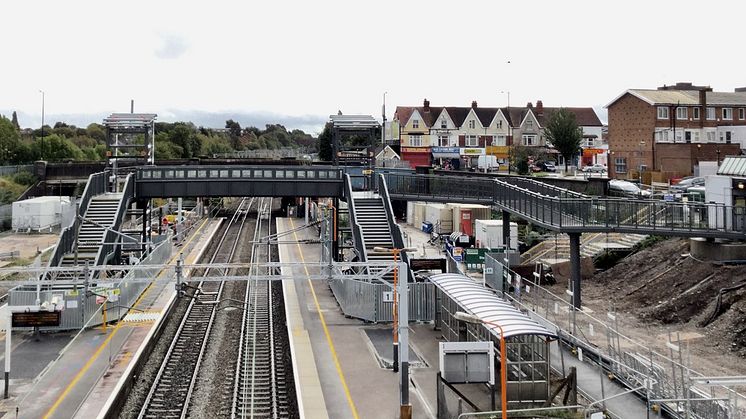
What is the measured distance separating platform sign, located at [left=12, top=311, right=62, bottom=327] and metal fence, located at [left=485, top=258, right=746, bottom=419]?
17663 millimetres

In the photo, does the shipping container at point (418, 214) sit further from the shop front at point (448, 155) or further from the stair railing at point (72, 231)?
the stair railing at point (72, 231)

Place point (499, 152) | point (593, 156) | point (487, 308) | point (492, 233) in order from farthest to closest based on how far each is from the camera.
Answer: point (499, 152) < point (593, 156) < point (492, 233) < point (487, 308)

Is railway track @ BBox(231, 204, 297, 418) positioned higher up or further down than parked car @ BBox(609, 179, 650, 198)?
further down

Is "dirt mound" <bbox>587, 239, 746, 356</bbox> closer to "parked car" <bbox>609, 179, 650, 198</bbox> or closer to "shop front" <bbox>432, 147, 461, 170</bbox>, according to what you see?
"parked car" <bbox>609, 179, 650, 198</bbox>

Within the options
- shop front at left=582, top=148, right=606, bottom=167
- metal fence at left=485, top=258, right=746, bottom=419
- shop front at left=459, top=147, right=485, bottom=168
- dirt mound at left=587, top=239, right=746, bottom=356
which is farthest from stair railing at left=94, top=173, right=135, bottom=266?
shop front at left=582, top=148, right=606, bottom=167

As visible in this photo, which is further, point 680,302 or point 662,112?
point 662,112

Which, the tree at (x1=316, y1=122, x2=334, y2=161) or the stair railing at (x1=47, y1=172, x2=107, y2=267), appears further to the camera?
the tree at (x1=316, y1=122, x2=334, y2=161)

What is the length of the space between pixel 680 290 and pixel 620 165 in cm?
4057

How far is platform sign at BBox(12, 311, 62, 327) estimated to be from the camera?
25.2 m

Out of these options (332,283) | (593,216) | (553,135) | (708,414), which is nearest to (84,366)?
(332,283)

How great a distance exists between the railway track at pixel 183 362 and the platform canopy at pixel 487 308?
877cm

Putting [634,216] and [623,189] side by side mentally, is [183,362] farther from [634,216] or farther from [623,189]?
[623,189]

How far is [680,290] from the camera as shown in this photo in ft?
101

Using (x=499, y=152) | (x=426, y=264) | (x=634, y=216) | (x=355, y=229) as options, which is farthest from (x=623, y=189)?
(x=499, y=152)
